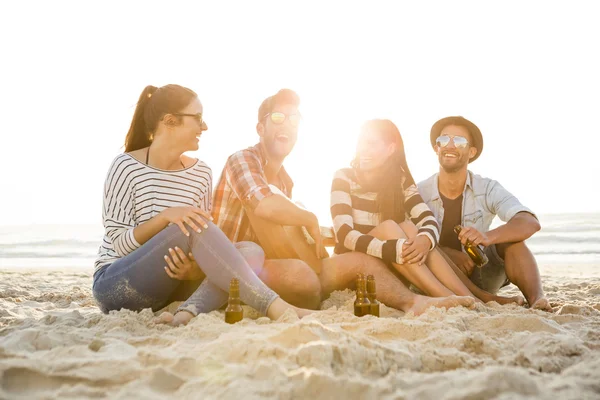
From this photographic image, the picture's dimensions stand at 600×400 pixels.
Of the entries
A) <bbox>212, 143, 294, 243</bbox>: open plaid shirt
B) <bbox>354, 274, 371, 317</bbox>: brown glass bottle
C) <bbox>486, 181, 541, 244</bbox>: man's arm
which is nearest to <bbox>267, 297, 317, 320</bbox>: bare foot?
<bbox>354, 274, 371, 317</bbox>: brown glass bottle

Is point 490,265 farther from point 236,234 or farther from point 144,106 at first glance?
point 144,106

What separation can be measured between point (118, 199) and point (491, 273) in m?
3.52

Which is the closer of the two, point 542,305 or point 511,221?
point 542,305

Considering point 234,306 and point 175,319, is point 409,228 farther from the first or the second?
point 175,319

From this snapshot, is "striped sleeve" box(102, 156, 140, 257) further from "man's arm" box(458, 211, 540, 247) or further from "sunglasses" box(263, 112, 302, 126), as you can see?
→ "man's arm" box(458, 211, 540, 247)

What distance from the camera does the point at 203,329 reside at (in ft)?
10.0

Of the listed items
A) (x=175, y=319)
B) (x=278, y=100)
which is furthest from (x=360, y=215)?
(x=175, y=319)

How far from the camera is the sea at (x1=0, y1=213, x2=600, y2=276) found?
13543mm

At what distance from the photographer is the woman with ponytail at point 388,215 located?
410 cm

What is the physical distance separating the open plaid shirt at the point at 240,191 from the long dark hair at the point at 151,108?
632 millimetres

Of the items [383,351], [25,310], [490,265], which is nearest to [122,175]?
[25,310]

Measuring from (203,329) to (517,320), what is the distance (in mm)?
2012

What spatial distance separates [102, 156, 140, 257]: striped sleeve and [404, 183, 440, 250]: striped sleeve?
7.80 feet

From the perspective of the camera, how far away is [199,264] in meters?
3.60
